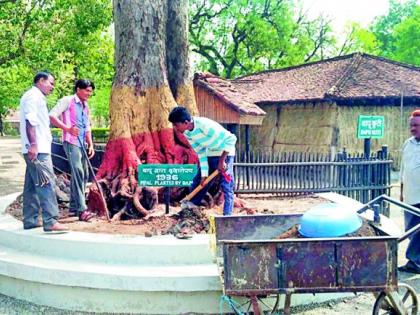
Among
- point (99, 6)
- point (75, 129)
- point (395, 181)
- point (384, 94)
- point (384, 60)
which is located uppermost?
point (99, 6)

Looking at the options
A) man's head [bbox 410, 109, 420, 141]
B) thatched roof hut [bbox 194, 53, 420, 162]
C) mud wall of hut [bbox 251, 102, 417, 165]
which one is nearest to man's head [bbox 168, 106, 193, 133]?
man's head [bbox 410, 109, 420, 141]

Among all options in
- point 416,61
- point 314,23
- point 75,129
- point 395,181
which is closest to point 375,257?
point 75,129

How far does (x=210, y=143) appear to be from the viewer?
6281 mm

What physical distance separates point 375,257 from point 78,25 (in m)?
16.0

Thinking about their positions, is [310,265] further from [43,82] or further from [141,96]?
[141,96]

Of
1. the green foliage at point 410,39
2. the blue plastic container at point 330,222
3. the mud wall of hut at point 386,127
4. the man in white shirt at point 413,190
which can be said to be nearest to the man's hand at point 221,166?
the blue plastic container at point 330,222

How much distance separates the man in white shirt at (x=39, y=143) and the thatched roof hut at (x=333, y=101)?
10.7 m

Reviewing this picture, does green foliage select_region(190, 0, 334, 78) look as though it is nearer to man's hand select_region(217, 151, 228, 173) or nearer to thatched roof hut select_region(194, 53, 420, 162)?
thatched roof hut select_region(194, 53, 420, 162)

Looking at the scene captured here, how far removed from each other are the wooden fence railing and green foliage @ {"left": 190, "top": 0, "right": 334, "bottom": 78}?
23.9 meters

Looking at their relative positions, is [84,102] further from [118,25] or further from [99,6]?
[99,6]

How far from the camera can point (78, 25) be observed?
17.8 meters

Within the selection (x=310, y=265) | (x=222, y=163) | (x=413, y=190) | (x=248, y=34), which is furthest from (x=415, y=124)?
(x=248, y=34)

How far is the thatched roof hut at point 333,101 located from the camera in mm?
18297

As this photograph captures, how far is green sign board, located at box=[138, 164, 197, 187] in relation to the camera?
6.11 metres
